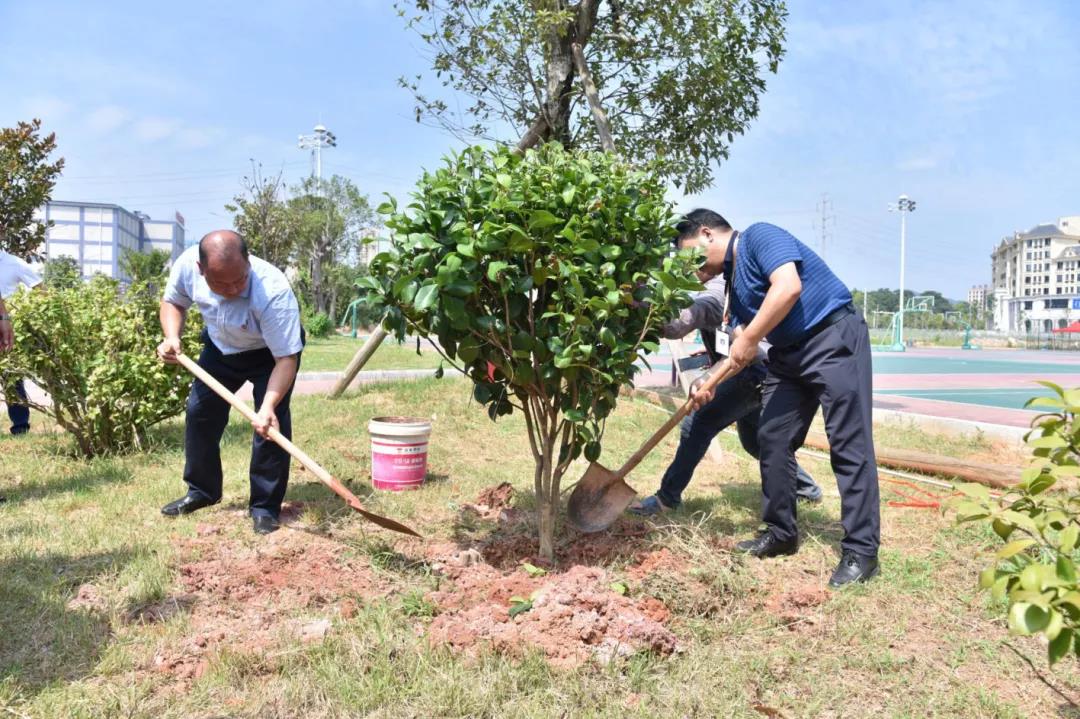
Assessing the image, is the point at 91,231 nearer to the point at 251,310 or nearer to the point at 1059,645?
the point at 251,310

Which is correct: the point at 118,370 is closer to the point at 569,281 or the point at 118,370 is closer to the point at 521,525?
the point at 521,525

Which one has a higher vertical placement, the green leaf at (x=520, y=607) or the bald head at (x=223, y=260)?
the bald head at (x=223, y=260)

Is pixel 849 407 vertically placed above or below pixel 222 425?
above

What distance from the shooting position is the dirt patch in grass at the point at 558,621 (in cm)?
246

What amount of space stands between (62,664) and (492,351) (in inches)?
70.0

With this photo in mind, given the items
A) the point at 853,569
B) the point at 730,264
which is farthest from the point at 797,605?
the point at 730,264

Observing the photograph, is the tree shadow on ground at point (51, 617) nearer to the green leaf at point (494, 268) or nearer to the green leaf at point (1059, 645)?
the green leaf at point (494, 268)

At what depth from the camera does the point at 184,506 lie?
13.5ft

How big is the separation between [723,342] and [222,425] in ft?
8.63

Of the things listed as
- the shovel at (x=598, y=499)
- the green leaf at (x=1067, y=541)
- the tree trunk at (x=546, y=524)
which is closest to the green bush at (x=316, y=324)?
the shovel at (x=598, y=499)

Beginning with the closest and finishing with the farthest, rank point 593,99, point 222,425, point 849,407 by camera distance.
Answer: point 849,407 < point 222,425 < point 593,99

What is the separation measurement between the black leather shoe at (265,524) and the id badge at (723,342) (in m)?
2.37

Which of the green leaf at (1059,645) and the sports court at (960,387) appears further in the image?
the sports court at (960,387)

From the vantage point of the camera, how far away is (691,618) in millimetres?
2793
